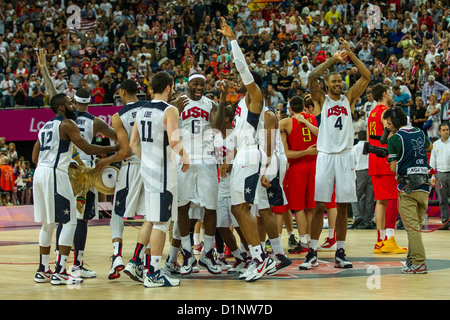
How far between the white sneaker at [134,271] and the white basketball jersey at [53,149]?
1371 mm

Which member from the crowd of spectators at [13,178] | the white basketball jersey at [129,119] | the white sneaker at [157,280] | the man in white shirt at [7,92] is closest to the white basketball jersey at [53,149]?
the white basketball jersey at [129,119]

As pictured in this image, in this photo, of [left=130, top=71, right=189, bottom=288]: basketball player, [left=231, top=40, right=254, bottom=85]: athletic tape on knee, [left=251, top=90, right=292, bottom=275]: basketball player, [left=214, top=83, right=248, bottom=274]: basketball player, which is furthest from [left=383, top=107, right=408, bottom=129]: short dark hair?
[left=130, top=71, right=189, bottom=288]: basketball player

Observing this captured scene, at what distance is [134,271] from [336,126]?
11.1 ft

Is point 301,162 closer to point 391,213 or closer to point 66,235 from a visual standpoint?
point 391,213

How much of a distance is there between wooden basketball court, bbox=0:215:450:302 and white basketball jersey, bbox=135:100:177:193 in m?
1.16

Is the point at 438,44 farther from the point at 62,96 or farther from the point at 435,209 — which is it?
the point at 62,96

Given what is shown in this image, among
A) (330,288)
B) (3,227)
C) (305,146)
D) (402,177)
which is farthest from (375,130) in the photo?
(3,227)

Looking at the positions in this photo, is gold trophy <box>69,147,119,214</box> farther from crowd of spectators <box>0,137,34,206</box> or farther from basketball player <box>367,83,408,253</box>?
crowd of spectators <box>0,137,34,206</box>

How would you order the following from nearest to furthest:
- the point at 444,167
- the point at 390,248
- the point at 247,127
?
the point at 247,127 < the point at 390,248 < the point at 444,167

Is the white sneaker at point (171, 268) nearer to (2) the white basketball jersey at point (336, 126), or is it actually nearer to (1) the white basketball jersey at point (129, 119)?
(1) the white basketball jersey at point (129, 119)

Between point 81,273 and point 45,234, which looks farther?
point 81,273

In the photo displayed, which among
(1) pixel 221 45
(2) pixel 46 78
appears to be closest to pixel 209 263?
(2) pixel 46 78

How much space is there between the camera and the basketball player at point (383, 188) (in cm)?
1068

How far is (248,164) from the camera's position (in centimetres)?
782
